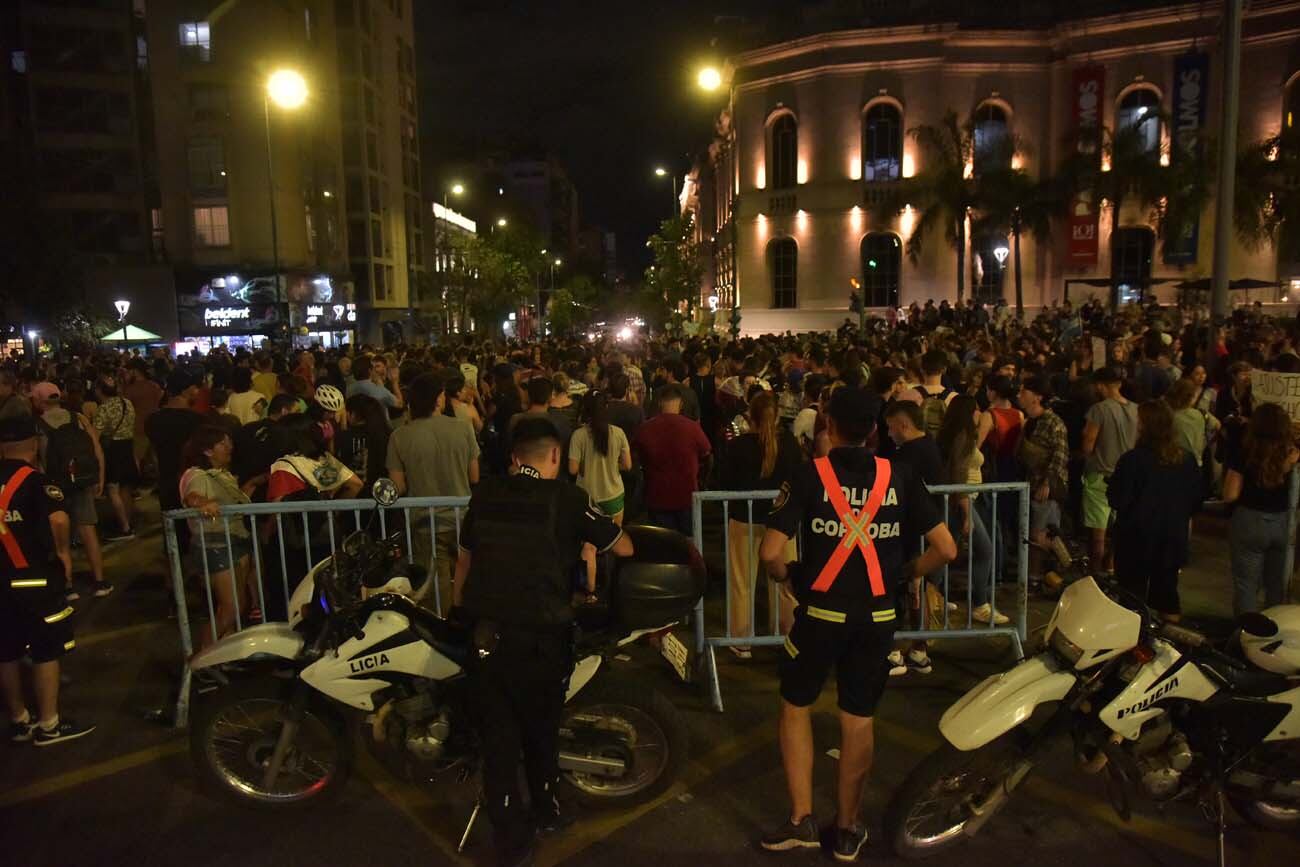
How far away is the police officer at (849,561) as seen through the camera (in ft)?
12.7

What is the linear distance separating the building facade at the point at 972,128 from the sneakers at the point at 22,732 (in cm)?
3357

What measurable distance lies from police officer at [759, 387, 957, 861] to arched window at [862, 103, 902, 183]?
40.2 m

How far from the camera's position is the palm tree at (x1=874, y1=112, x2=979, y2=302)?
3697 centimetres

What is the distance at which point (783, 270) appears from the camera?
1748 inches

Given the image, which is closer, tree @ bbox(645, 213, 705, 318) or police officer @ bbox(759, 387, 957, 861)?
police officer @ bbox(759, 387, 957, 861)

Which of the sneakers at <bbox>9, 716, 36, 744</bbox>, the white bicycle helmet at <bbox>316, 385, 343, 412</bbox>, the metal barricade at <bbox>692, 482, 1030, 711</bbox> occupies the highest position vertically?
the white bicycle helmet at <bbox>316, 385, 343, 412</bbox>

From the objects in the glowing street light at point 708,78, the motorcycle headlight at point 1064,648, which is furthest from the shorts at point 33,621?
the glowing street light at point 708,78

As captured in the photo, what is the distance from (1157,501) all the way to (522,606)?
415 cm

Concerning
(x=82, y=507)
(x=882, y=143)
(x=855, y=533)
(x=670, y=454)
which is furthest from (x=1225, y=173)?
(x=882, y=143)

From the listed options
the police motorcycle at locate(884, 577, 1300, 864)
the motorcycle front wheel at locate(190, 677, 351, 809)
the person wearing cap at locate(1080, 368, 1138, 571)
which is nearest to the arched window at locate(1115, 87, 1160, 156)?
the person wearing cap at locate(1080, 368, 1138, 571)

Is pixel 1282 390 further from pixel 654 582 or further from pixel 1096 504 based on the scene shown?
pixel 654 582

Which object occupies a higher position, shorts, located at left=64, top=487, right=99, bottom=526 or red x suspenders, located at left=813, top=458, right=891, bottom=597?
red x suspenders, located at left=813, top=458, right=891, bottom=597

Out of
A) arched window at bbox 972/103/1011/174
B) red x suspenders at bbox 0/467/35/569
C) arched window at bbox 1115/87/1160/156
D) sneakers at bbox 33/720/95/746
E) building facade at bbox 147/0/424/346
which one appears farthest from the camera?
building facade at bbox 147/0/424/346

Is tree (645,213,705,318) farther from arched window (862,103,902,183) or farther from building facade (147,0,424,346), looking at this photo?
building facade (147,0,424,346)
